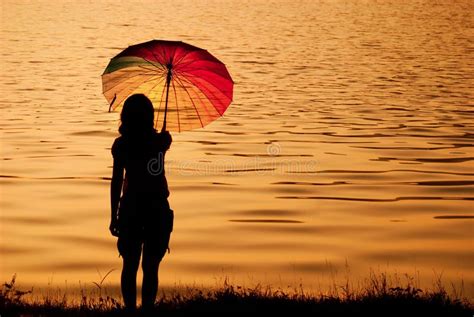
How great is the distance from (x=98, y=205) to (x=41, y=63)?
116 feet

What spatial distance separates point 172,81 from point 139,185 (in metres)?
1.29

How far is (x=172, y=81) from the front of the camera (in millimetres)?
10461

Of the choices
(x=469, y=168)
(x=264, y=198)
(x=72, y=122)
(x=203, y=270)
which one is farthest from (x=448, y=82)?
(x=203, y=270)

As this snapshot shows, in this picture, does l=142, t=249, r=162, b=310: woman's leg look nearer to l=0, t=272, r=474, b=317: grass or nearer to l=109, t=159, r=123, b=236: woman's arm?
l=0, t=272, r=474, b=317: grass

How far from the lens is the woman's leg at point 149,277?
32.2ft

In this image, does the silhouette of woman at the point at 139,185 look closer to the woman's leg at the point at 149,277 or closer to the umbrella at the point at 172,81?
the woman's leg at the point at 149,277

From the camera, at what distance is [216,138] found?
27016 mm

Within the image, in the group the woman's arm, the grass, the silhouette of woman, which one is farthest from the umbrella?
the grass

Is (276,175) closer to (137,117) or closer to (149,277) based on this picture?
(149,277)

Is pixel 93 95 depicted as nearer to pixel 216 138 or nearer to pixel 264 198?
pixel 216 138

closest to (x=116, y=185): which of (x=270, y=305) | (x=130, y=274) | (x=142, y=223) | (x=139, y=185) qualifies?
(x=139, y=185)

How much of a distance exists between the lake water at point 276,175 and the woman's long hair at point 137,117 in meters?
3.80

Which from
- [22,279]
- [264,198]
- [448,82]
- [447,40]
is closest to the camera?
[22,279]

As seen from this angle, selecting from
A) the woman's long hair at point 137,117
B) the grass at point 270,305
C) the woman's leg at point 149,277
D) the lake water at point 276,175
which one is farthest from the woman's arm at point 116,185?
the lake water at point 276,175
